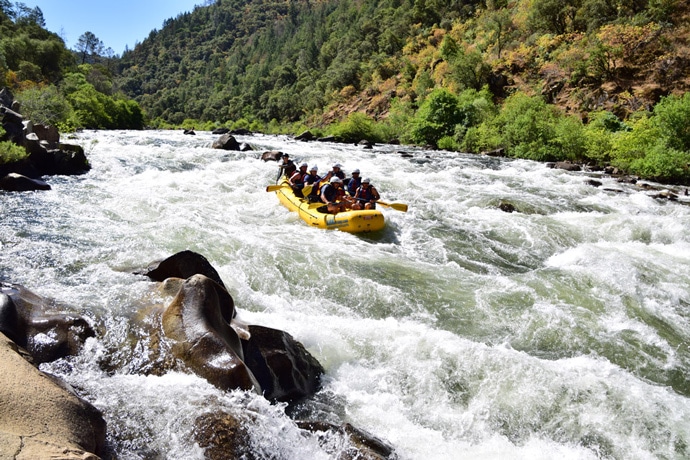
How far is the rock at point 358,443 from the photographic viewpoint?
303 centimetres

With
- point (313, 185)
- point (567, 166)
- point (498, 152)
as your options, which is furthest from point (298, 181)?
point (498, 152)

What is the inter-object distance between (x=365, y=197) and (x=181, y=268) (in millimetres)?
5884

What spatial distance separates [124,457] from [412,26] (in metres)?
57.0

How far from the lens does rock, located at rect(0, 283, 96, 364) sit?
3.54 metres

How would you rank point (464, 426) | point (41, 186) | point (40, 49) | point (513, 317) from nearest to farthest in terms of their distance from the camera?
point (464, 426), point (513, 317), point (41, 186), point (40, 49)

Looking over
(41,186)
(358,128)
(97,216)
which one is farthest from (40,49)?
(97,216)

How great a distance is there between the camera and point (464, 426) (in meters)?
3.87

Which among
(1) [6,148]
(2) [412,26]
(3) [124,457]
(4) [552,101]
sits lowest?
(3) [124,457]

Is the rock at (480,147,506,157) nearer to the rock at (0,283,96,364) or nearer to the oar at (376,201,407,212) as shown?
the oar at (376,201,407,212)

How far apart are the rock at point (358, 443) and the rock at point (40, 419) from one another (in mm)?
1385

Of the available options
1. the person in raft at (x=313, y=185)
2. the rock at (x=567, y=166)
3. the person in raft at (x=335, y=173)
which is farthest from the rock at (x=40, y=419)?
the rock at (x=567, y=166)

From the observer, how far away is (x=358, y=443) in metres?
3.12

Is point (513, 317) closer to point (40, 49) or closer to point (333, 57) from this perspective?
point (40, 49)

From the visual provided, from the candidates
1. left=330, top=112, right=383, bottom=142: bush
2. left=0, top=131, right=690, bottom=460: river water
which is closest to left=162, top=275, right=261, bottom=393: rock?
left=0, top=131, right=690, bottom=460: river water
